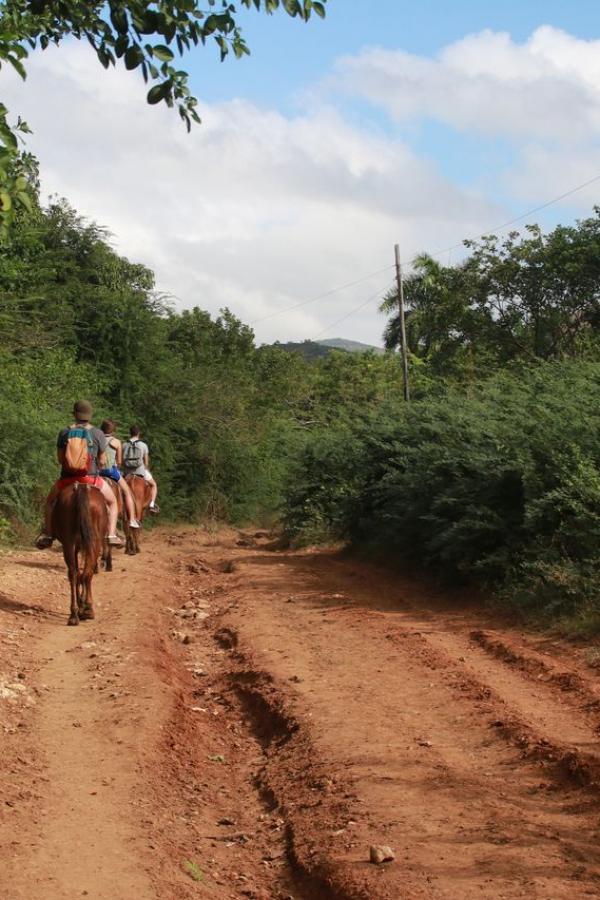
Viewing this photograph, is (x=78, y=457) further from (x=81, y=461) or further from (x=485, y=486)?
(x=485, y=486)

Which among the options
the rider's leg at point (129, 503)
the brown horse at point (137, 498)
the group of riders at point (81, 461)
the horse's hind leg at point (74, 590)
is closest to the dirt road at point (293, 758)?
the horse's hind leg at point (74, 590)

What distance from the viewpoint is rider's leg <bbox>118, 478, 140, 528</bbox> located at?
58.2 feet

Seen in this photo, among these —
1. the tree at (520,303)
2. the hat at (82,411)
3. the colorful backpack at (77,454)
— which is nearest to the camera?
the colorful backpack at (77,454)

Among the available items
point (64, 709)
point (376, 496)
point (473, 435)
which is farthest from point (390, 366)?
point (64, 709)

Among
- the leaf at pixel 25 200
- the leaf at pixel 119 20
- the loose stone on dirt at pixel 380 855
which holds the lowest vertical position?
the loose stone on dirt at pixel 380 855

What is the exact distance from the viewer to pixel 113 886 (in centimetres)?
498

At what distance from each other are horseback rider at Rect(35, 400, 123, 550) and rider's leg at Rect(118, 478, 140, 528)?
450 centimetres

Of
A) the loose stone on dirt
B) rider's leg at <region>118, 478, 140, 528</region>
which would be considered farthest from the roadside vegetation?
the loose stone on dirt

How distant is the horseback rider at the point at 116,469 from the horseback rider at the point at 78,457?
83.7 inches

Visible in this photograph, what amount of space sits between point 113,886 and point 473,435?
1170 centimetres

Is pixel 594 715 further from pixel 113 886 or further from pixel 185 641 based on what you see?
pixel 185 641

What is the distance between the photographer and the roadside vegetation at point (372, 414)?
45.1 feet

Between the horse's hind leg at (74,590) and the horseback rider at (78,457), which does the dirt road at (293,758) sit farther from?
the horseback rider at (78,457)

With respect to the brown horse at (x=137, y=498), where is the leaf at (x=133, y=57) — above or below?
above
